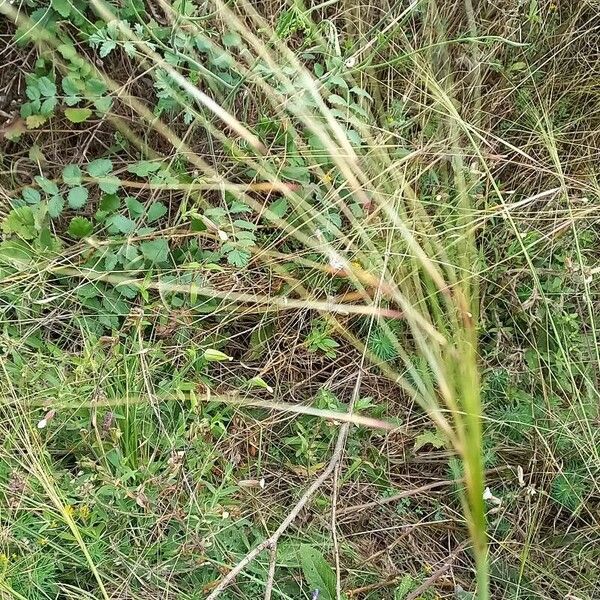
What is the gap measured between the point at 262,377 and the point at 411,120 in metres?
0.74

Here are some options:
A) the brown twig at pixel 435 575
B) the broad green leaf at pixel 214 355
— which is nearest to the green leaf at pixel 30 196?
the broad green leaf at pixel 214 355

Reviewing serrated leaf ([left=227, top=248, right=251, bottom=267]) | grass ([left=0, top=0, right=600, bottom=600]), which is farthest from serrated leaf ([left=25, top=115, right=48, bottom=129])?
serrated leaf ([left=227, top=248, right=251, bottom=267])

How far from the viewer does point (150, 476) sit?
1473 millimetres

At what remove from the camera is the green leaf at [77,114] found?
1.61 metres

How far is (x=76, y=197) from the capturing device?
5.27 ft

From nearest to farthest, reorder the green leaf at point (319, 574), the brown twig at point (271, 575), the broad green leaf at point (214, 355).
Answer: the brown twig at point (271, 575) < the green leaf at point (319, 574) < the broad green leaf at point (214, 355)

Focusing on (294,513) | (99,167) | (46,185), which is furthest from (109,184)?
(294,513)

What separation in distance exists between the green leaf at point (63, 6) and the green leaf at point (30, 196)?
41cm

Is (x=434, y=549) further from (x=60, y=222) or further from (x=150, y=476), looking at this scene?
(x=60, y=222)

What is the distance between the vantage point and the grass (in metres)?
1.49

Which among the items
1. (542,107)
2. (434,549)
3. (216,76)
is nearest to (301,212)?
(216,76)

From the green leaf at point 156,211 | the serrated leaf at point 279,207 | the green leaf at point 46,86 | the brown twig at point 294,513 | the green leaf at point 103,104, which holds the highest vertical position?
the green leaf at point 46,86

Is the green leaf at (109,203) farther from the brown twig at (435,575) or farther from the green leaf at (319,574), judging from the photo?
the brown twig at (435,575)

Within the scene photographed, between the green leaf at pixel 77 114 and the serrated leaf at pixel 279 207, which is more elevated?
the green leaf at pixel 77 114
